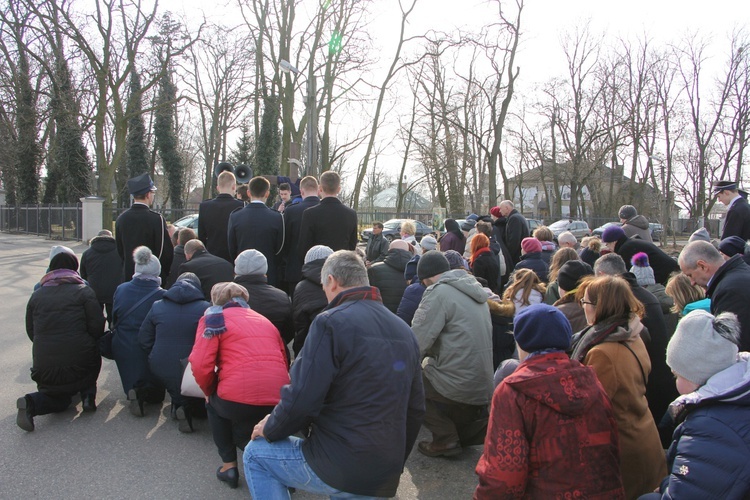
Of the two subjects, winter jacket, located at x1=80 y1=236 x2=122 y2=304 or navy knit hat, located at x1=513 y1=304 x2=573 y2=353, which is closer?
navy knit hat, located at x1=513 y1=304 x2=573 y2=353

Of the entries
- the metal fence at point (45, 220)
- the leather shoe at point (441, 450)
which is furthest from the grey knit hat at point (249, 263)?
the metal fence at point (45, 220)

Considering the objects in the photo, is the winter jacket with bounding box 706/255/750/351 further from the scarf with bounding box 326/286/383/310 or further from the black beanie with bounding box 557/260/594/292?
the scarf with bounding box 326/286/383/310

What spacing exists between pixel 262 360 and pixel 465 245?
6.26 meters

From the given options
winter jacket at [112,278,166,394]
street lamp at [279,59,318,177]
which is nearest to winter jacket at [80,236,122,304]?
winter jacket at [112,278,166,394]

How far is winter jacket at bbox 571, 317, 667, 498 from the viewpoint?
2.99 metres

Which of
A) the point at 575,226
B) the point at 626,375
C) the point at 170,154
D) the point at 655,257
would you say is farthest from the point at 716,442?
the point at 170,154

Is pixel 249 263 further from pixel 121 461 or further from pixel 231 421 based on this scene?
pixel 121 461

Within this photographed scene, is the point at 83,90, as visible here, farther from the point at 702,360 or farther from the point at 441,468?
the point at 702,360

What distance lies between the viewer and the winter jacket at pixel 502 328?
198 inches

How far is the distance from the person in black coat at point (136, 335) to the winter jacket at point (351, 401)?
2925mm

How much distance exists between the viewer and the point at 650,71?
121ft

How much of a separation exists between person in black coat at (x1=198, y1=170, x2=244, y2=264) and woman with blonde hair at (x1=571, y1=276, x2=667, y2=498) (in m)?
4.57

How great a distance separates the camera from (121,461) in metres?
4.25

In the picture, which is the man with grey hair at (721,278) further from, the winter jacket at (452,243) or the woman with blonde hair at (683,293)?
the winter jacket at (452,243)
